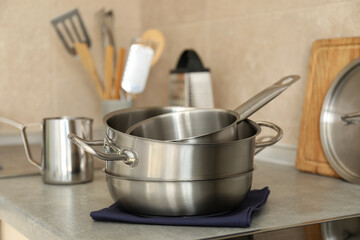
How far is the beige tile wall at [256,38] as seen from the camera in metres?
1.14

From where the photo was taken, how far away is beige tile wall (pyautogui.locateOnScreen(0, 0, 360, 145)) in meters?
1.19

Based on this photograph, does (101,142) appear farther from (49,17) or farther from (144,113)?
(49,17)

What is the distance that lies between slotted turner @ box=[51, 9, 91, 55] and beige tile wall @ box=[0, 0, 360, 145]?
28 mm

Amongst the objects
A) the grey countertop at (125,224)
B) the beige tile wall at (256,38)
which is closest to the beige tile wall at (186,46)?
the beige tile wall at (256,38)

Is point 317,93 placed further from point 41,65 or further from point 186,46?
point 41,65

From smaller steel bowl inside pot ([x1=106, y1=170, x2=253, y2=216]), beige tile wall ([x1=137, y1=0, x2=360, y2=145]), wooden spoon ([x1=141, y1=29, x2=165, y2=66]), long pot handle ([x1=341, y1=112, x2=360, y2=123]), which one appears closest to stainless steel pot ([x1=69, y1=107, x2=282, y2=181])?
smaller steel bowl inside pot ([x1=106, y1=170, x2=253, y2=216])

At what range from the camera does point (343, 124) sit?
103 centimetres

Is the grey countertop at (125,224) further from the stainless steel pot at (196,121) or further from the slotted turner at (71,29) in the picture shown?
the slotted turner at (71,29)

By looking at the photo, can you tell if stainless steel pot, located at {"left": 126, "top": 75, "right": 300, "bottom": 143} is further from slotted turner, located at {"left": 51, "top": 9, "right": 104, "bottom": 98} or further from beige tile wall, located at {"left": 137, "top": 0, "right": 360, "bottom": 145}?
slotted turner, located at {"left": 51, "top": 9, "right": 104, "bottom": 98}

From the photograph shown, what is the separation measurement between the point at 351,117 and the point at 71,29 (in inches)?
40.4

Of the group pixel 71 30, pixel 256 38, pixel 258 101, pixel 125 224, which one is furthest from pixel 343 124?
pixel 71 30

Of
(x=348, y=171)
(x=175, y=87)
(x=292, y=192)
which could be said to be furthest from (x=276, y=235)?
(x=175, y=87)

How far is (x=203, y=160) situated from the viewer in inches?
27.8

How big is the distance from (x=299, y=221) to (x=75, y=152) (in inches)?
19.5
